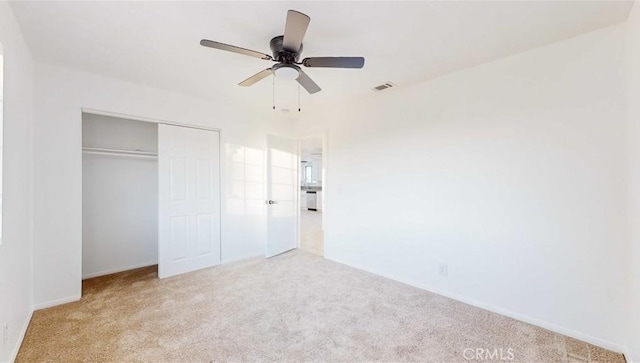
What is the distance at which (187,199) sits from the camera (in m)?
3.75

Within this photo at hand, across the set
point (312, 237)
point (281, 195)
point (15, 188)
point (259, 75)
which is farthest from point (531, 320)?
point (15, 188)

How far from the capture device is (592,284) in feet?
7.02

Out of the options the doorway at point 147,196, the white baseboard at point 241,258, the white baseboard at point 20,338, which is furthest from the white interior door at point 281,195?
the white baseboard at point 20,338

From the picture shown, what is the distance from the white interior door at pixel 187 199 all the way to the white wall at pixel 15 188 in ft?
3.92

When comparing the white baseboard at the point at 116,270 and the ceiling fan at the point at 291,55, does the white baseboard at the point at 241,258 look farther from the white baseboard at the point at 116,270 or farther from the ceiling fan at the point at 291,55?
the ceiling fan at the point at 291,55

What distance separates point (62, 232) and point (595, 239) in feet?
16.0

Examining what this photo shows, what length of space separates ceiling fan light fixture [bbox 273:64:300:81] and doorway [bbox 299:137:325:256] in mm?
2576

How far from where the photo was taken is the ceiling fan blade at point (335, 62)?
78.2 inches

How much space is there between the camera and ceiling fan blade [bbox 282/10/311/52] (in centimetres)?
158

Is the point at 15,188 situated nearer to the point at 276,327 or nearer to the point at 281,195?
the point at 276,327

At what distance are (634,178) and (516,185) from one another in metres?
0.73

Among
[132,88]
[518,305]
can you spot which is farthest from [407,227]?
[132,88]

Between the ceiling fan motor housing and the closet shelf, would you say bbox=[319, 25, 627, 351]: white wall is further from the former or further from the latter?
the closet shelf

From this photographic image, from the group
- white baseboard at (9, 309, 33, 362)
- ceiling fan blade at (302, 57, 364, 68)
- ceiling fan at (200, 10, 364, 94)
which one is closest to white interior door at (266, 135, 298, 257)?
ceiling fan at (200, 10, 364, 94)
